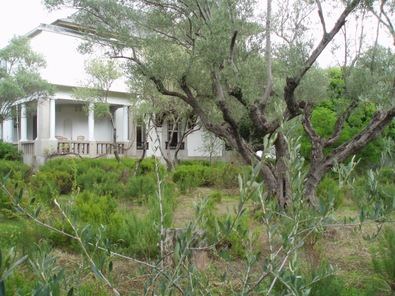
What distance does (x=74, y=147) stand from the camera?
19312 mm

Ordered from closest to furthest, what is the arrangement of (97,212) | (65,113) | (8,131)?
(97,212)
(65,113)
(8,131)

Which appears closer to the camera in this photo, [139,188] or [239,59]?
[239,59]

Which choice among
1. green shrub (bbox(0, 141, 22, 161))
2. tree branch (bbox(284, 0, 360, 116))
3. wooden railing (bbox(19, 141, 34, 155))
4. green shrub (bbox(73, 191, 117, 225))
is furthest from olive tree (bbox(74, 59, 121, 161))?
tree branch (bbox(284, 0, 360, 116))

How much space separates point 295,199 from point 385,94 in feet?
13.6

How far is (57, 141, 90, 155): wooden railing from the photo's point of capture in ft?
62.3

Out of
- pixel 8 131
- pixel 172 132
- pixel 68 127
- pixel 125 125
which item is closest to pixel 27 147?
pixel 68 127

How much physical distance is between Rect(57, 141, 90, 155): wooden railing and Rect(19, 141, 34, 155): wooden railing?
1.41 meters

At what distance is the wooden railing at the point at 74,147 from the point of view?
19000 mm

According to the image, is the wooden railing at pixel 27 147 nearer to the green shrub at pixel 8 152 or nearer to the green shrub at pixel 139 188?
the green shrub at pixel 8 152

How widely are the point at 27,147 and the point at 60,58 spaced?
404 cm

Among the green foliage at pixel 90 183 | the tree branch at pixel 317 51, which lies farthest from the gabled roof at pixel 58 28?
the tree branch at pixel 317 51

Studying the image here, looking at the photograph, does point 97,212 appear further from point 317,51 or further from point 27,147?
point 27,147

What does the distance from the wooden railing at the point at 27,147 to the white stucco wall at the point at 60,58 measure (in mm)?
2921

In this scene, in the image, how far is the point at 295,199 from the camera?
180 centimetres
